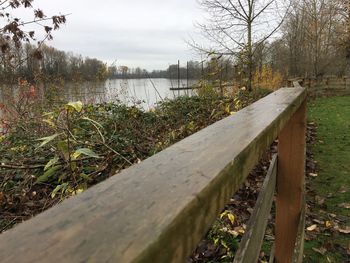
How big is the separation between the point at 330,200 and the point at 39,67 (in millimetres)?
8642

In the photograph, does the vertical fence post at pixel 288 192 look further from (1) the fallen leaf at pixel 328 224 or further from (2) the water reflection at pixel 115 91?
(2) the water reflection at pixel 115 91

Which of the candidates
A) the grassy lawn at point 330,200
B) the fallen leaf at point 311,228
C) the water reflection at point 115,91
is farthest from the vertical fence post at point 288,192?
the water reflection at point 115,91

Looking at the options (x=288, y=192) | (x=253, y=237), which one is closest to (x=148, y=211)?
(x=253, y=237)

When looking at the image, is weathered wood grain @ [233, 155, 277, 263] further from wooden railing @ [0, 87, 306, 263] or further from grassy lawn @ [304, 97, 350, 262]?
grassy lawn @ [304, 97, 350, 262]

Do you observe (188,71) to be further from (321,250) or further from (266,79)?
(321,250)

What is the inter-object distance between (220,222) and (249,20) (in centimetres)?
1041

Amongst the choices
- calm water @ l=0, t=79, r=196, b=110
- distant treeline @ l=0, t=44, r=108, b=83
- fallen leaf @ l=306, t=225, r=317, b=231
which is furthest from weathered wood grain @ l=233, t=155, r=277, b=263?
calm water @ l=0, t=79, r=196, b=110

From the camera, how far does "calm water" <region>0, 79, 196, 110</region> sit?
30.7 ft

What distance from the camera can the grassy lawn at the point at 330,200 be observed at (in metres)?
3.20

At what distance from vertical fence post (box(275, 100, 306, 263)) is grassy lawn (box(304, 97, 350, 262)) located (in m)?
1.04

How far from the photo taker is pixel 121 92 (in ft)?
31.9

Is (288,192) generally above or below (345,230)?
above

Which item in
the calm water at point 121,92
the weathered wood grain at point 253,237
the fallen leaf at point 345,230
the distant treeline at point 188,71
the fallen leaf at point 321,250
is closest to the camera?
the weathered wood grain at point 253,237

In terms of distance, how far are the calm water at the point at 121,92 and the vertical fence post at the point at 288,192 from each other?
22.3ft
